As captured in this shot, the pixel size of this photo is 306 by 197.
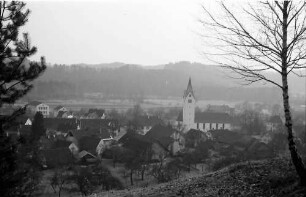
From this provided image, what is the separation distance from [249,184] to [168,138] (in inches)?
1498

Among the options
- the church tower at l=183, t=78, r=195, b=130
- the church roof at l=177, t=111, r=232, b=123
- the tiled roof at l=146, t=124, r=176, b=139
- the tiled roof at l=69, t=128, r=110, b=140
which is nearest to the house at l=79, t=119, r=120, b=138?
the tiled roof at l=69, t=128, r=110, b=140

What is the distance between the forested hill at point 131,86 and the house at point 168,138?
7015 centimetres

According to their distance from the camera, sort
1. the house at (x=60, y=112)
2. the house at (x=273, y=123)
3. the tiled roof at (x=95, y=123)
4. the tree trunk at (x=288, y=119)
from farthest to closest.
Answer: the house at (x=60, y=112) → the house at (x=273, y=123) → the tiled roof at (x=95, y=123) → the tree trunk at (x=288, y=119)

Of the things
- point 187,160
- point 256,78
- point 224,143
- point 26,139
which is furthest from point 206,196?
point 224,143

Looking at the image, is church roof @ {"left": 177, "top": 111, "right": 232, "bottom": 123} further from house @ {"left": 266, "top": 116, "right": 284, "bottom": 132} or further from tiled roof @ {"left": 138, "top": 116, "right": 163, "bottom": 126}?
house @ {"left": 266, "top": 116, "right": 284, "bottom": 132}

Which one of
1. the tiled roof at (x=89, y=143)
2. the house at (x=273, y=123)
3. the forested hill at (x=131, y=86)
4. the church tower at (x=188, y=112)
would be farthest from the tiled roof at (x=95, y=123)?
the forested hill at (x=131, y=86)

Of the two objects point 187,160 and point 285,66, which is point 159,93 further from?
point 285,66

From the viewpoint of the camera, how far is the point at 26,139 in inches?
440

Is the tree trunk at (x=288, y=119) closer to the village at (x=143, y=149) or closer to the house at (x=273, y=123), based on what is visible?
the village at (x=143, y=149)

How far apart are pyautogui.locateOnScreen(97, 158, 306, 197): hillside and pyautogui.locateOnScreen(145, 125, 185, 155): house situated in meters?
32.3

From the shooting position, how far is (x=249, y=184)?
30.5 feet

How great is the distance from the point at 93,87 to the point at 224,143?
9572 cm

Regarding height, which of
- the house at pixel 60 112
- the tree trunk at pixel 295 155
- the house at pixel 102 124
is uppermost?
the tree trunk at pixel 295 155

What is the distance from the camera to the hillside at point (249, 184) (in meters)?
8.27
